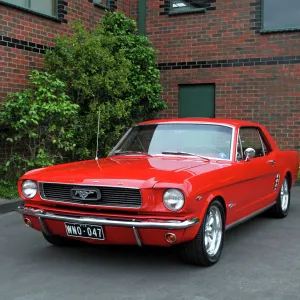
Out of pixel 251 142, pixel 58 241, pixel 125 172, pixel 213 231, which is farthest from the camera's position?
pixel 251 142

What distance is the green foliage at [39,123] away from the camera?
8141mm

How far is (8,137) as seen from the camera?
8984 mm

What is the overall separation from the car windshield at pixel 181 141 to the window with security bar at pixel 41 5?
528 centimetres

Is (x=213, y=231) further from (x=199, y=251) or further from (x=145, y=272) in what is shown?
(x=145, y=272)

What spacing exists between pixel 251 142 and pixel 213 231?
173 centimetres

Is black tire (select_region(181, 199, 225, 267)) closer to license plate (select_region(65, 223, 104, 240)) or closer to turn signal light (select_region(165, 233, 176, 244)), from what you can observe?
turn signal light (select_region(165, 233, 176, 244))

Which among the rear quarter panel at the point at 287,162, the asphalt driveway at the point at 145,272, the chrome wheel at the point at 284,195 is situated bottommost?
the asphalt driveway at the point at 145,272

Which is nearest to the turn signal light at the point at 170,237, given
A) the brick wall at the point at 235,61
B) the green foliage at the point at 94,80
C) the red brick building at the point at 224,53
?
the green foliage at the point at 94,80

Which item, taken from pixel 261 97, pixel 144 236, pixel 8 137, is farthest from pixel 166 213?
pixel 261 97

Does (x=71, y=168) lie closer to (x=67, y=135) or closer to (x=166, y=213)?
(x=166, y=213)

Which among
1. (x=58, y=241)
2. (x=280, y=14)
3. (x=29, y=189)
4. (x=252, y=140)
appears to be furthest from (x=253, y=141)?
(x=280, y=14)

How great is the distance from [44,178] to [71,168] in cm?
44

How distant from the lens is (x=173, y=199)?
4047 mm

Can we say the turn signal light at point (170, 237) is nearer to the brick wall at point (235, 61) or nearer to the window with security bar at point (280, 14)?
the brick wall at point (235, 61)
